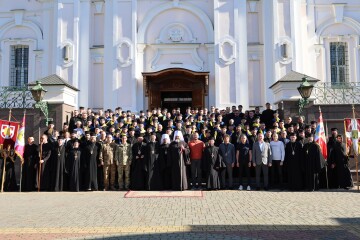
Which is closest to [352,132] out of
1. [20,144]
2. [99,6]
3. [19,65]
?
[20,144]

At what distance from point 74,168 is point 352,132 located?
29.7ft

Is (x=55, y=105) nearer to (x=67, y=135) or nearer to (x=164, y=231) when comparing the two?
(x=67, y=135)

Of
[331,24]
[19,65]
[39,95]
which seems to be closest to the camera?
[39,95]

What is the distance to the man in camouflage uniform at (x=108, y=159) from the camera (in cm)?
1287

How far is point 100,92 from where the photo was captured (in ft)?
66.2

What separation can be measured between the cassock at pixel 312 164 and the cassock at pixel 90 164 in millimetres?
6596

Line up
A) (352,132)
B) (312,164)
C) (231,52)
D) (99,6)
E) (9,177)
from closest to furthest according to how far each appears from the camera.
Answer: (312,164) < (352,132) < (9,177) < (231,52) < (99,6)

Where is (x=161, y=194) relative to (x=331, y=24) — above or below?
below

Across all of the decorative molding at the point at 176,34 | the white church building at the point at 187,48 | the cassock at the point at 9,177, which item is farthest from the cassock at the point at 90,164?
the decorative molding at the point at 176,34

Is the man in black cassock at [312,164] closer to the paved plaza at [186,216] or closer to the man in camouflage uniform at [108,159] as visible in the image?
the paved plaza at [186,216]

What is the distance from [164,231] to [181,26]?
15.3m

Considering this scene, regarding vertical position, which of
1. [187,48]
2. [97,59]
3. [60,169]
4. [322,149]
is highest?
[187,48]

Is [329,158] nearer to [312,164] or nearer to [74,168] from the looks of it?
[312,164]

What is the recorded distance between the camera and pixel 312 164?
12477 mm
